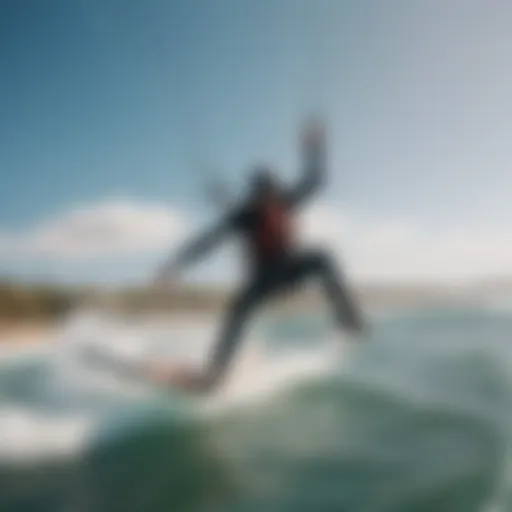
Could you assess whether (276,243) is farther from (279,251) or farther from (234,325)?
(234,325)

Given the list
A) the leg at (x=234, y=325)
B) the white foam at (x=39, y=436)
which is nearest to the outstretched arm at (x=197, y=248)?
the leg at (x=234, y=325)

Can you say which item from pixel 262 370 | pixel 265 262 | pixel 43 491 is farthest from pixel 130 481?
pixel 265 262

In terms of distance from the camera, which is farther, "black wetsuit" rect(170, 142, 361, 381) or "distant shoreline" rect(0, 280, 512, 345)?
"distant shoreline" rect(0, 280, 512, 345)

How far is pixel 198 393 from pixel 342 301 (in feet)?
2.42

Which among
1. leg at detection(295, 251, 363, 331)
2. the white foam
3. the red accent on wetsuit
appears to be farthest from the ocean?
the red accent on wetsuit

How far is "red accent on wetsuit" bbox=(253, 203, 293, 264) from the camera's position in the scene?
2.46 m

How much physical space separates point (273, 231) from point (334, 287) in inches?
12.5

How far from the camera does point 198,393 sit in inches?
107

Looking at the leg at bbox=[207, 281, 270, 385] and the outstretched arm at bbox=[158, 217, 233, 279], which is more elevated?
the outstretched arm at bbox=[158, 217, 233, 279]

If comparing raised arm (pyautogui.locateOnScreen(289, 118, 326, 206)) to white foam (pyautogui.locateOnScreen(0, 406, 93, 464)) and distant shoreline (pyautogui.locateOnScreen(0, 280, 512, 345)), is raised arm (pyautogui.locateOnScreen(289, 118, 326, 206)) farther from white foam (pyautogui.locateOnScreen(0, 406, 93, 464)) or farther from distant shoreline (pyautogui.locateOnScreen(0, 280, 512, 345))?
white foam (pyautogui.locateOnScreen(0, 406, 93, 464))

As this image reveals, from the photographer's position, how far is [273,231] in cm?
246

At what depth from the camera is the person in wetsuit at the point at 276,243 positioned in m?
2.45

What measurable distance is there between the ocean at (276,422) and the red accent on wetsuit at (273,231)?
0.36m

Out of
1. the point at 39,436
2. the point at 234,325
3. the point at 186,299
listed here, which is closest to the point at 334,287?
the point at 234,325
